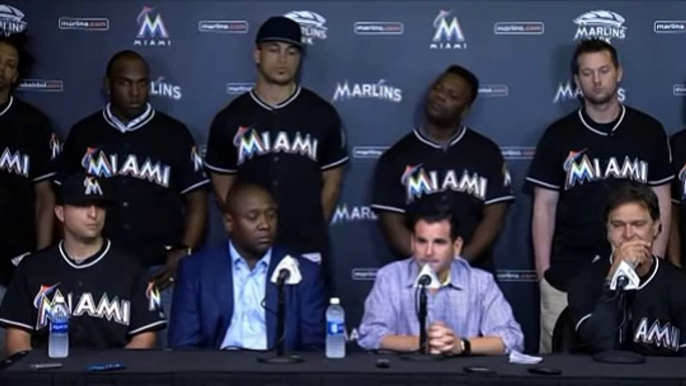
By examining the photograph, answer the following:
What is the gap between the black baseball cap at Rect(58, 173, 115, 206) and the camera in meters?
6.00

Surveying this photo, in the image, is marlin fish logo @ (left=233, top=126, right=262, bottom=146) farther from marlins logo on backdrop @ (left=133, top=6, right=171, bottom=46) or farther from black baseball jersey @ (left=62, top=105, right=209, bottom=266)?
marlins logo on backdrop @ (left=133, top=6, right=171, bottom=46)

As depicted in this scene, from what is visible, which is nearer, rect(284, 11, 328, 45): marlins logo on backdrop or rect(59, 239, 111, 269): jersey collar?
rect(59, 239, 111, 269): jersey collar

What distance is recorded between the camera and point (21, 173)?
7.20 m

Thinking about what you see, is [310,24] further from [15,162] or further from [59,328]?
[59,328]

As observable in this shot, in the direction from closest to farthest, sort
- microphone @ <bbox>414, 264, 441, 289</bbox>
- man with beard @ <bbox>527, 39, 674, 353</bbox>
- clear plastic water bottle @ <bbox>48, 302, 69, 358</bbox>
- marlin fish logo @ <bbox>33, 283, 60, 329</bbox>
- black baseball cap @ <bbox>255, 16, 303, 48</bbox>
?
1. clear plastic water bottle @ <bbox>48, 302, 69, 358</bbox>
2. microphone @ <bbox>414, 264, 441, 289</bbox>
3. marlin fish logo @ <bbox>33, 283, 60, 329</bbox>
4. man with beard @ <bbox>527, 39, 674, 353</bbox>
5. black baseball cap @ <bbox>255, 16, 303, 48</bbox>

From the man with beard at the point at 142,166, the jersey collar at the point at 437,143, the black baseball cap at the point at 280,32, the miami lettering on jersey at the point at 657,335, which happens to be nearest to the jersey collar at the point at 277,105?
the black baseball cap at the point at 280,32

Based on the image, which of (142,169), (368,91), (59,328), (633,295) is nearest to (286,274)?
(59,328)

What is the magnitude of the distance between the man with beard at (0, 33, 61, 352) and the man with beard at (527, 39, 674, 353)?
2.32 meters

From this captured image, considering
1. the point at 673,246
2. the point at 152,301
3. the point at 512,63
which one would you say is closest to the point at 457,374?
the point at 152,301

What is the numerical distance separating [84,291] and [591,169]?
8.03ft

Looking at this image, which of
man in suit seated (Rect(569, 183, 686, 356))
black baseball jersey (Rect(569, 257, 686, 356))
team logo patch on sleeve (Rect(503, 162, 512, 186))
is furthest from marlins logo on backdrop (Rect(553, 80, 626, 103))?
black baseball jersey (Rect(569, 257, 686, 356))

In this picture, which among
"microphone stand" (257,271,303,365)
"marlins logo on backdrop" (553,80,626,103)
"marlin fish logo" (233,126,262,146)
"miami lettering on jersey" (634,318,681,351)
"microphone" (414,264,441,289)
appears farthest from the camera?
"marlins logo on backdrop" (553,80,626,103)

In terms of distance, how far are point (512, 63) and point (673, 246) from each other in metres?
1.25

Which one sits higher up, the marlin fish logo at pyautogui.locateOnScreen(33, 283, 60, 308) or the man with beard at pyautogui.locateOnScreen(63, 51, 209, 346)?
the man with beard at pyautogui.locateOnScreen(63, 51, 209, 346)
